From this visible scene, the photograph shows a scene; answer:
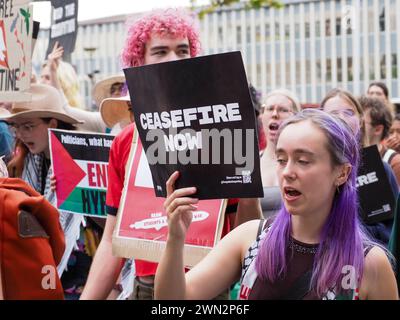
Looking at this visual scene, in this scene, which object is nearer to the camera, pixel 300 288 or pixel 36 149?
pixel 300 288

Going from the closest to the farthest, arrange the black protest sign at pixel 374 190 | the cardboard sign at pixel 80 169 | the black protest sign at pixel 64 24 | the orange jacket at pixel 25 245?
the orange jacket at pixel 25 245, the cardboard sign at pixel 80 169, the black protest sign at pixel 374 190, the black protest sign at pixel 64 24

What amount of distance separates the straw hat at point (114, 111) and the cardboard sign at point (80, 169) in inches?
19.4

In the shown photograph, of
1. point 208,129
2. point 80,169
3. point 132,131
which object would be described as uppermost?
point 208,129

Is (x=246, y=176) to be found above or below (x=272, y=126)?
above

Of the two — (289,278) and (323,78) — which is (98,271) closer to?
(289,278)

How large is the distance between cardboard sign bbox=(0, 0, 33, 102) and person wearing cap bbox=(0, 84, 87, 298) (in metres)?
1.22

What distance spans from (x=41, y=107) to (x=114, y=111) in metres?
0.49

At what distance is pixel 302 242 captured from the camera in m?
2.96

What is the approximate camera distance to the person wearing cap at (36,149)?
555 cm

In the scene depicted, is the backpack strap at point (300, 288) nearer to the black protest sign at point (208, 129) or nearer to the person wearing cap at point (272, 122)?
the black protest sign at point (208, 129)

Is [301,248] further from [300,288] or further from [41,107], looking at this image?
[41,107]

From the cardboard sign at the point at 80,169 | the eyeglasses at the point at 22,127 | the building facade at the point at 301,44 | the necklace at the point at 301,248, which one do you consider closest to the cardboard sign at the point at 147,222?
the necklace at the point at 301,248

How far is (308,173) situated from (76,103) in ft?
17.4

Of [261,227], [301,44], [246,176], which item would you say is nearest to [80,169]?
[261,227]
